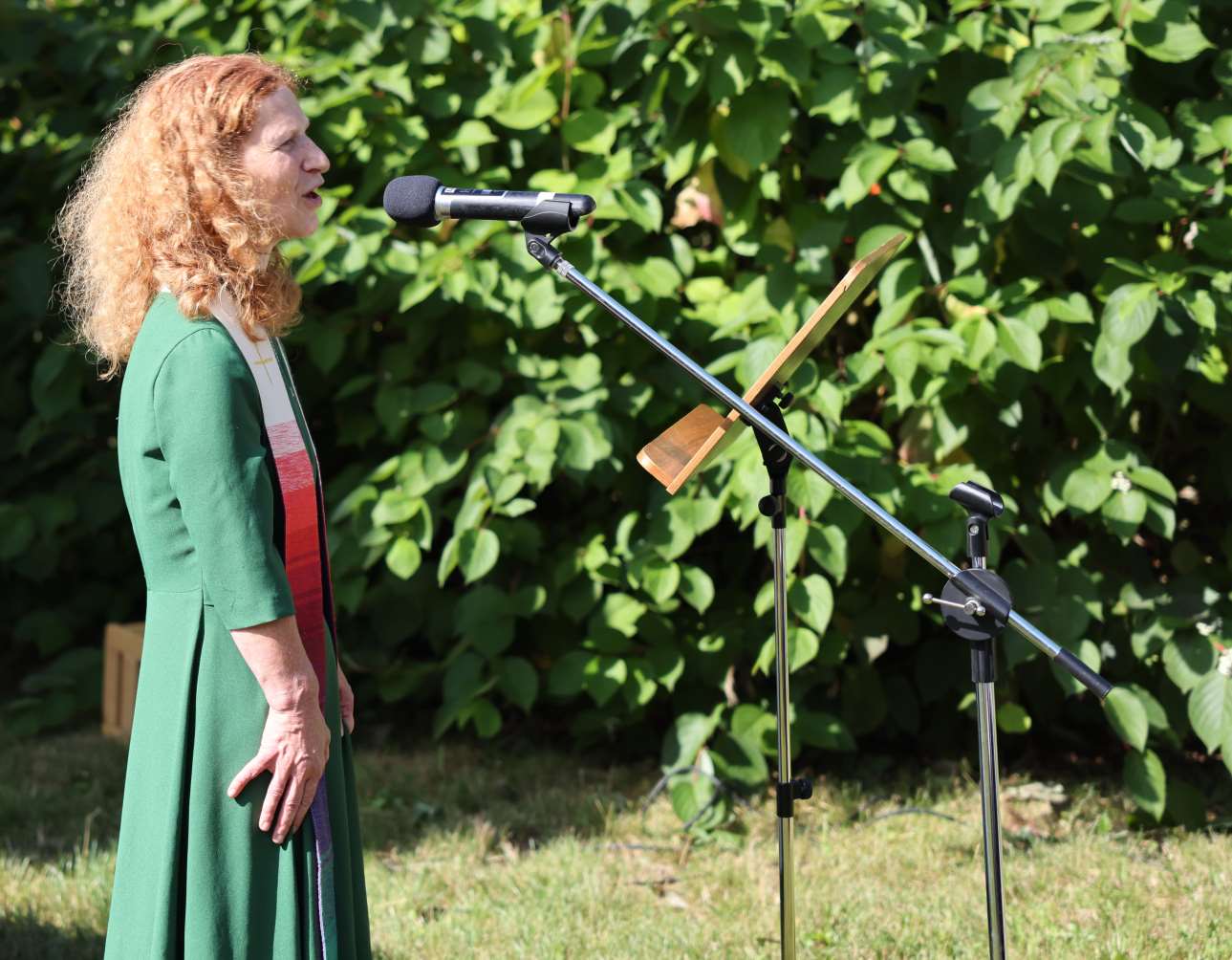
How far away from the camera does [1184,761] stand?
389 cm

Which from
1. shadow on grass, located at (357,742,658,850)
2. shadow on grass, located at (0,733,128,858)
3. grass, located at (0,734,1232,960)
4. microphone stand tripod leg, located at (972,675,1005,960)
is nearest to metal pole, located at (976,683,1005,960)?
microphone stand tripod leg, located at (972,675,1005,960)

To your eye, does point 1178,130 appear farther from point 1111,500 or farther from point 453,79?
point 453,79

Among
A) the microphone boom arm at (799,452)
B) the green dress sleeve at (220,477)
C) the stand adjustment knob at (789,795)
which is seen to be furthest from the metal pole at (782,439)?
the stand adjustment knob at (789,795)

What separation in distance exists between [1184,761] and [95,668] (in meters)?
3.32

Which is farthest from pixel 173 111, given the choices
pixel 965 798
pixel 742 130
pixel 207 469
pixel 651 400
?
pixel 965 798

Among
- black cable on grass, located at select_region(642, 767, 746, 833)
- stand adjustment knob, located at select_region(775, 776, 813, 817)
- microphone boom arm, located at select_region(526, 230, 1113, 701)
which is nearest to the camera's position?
microphone boom arm, located at select_region(526, 230, 1113, 701)

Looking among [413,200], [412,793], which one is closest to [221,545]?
[413,200]

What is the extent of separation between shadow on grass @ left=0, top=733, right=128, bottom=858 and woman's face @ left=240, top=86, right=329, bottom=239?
211cm

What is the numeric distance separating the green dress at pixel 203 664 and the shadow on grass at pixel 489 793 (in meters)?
1.69

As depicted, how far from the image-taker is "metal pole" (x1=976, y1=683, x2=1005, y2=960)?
6.08 feet

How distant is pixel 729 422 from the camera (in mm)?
2100

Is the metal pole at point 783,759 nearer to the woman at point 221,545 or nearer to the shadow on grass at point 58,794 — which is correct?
the woman at point 221,545

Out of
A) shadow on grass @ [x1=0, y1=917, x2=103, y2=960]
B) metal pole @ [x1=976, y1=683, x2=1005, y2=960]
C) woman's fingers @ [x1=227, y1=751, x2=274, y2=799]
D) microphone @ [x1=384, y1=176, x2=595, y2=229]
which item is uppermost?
microphone @ [x1=384, y1=176, x2=595, y2=229]

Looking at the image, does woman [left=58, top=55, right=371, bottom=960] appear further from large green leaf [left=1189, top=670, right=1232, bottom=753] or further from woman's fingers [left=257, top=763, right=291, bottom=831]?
large green leaf [left=1189, top=670, right=1232, bottom=753]
